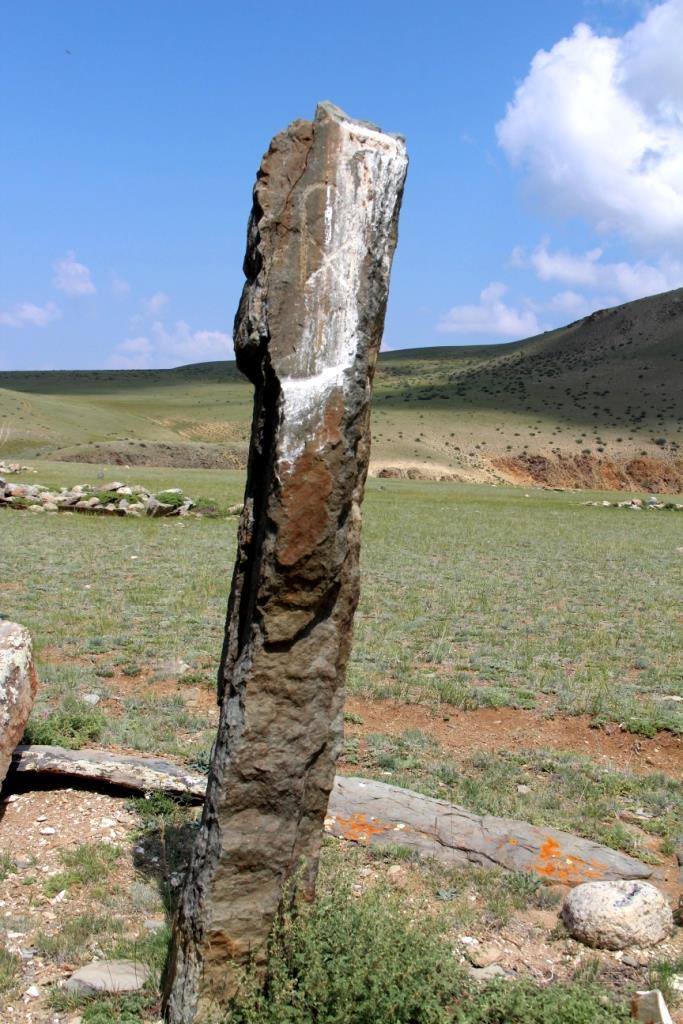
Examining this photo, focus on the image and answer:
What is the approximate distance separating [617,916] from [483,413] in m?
83.8

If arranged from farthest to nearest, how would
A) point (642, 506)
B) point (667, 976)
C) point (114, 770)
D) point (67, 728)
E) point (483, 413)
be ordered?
point (483, 413) < point (642, 506) < point (67, 728) < point (114, 770) < point (667, 976)

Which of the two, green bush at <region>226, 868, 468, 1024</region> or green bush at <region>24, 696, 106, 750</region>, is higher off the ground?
green bush at <region>226, 868, 468, 1024</region>

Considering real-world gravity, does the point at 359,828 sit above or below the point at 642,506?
below

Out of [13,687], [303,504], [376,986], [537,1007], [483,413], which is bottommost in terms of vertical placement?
[537,1007]

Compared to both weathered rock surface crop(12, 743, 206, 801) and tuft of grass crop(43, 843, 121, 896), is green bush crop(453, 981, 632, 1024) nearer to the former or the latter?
tuft of grass crop(43, 843, 121, 896)

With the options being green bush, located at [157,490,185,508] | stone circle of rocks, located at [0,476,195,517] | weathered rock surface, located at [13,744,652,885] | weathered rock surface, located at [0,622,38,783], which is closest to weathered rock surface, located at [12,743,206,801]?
weathered rock surface, located at [13,744,652,885]

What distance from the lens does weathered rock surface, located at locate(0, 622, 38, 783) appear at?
5.93 meters

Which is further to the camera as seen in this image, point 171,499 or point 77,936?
point 171,499

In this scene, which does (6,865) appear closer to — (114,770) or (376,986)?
(114,770)

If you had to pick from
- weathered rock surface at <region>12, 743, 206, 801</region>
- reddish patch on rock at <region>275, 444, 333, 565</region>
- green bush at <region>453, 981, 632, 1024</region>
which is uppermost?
reddish patch on rock at <region>275, 444, 333, 565</region>

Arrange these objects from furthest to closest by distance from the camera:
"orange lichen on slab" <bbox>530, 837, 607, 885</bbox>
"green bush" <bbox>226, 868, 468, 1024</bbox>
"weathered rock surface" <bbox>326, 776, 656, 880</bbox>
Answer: "weathered rock surface" <bbox>326, 776, 656, 880</bbox> → "orange lichen on slab" <bbox>530, 837, 607, 885</bbox> → "green bush" <bbox>226, 868, 468, 1024</bbox>

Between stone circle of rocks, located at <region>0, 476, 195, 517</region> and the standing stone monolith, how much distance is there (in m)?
24.0

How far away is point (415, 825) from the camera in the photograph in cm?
636

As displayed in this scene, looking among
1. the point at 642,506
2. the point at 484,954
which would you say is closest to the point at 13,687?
the point at 484,954
